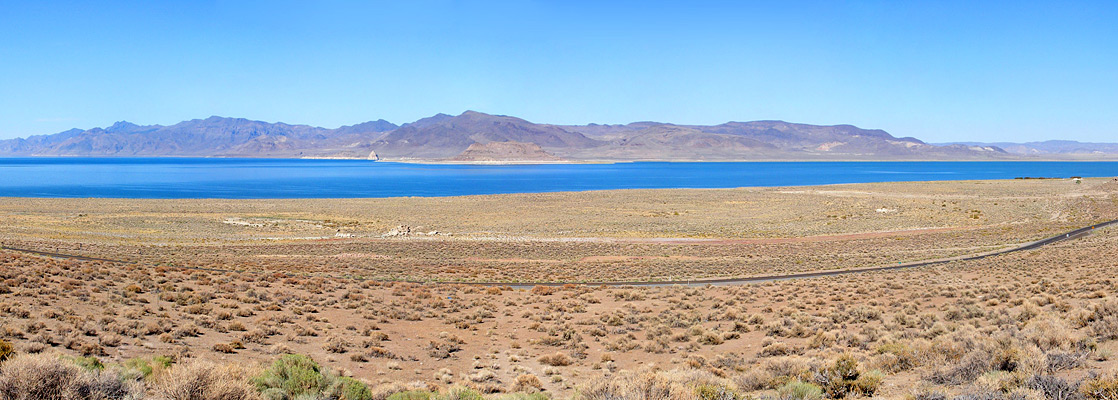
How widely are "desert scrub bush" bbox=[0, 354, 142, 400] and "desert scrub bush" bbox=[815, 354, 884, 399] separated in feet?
26.0

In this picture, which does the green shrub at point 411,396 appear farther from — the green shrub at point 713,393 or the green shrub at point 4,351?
the green shrub at point 4,351

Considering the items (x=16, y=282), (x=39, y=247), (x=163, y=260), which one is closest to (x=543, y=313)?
(x=16, y=282)

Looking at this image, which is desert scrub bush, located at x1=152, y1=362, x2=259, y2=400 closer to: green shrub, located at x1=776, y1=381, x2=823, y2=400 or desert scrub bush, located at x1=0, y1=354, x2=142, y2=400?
desert scrub bush, located at x1=0, y1=354, x2=142, y2=400

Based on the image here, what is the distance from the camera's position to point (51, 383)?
21.0 ft

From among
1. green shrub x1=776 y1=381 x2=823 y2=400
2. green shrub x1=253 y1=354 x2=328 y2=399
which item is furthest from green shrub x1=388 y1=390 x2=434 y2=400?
green shrub x1=776 y1=381 x2=823 y2=400

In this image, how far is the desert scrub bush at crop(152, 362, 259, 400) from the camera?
256 inches

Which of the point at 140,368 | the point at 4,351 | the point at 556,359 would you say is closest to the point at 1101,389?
the point at 556,359

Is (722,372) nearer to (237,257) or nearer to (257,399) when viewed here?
(257,399)

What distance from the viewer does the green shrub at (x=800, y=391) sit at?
769cm

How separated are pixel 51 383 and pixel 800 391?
7.87m

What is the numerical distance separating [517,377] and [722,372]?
3.25 metres

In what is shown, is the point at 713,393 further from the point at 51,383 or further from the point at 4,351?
the point at 4,351

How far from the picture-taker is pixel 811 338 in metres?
12.9

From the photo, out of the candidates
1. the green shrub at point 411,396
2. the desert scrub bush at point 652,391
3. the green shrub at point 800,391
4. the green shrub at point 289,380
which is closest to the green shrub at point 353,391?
the green shrub at point 289,380
